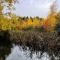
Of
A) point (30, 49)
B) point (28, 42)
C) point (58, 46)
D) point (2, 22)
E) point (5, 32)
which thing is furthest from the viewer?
point (5, 32)

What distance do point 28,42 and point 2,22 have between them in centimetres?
461

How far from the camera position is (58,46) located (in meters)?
10.1

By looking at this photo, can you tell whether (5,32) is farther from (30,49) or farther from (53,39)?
(53,39)

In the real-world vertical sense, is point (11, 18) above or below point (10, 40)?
above

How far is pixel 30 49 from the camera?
1185 centimetres

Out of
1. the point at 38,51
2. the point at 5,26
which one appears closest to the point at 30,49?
the point at 38,51

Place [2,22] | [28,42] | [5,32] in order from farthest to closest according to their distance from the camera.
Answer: [5,32]
[2,22]
[28,42]

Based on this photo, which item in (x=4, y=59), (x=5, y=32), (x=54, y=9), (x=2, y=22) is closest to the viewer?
(x=4, y=59)

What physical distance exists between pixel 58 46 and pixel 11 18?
769cm

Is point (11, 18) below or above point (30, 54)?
above

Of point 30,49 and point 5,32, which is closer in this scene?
point 30,49

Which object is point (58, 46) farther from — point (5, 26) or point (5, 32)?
point (5, 32)

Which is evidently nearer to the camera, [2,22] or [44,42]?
[44,42]

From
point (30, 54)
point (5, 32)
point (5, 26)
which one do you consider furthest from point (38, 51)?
point (5, 32)
